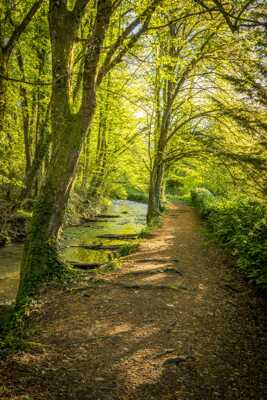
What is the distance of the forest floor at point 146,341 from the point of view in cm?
327

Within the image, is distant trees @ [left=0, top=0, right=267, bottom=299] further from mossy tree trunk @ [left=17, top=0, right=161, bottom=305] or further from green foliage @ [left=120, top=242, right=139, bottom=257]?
green foliage @ [left=120, top=242, right=139, bottom=257]

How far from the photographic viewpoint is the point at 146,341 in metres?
4.14

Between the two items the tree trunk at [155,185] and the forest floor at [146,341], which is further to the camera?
the tree trunk at [155,185]

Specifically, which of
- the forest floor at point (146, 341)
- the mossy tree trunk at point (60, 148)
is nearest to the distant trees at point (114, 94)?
the mossy tree trunk at point (60, 148)

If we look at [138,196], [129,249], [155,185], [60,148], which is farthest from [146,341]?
[138,196]

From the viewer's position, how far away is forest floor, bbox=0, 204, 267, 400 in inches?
129

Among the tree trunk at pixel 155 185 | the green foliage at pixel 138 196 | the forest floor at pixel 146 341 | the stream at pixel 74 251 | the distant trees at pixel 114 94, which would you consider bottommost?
the stream at pixel 74 251

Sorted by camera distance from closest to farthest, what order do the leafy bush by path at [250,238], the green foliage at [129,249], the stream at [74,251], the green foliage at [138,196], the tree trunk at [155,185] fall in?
the leafy bush by path at [250,238]
the stream at [74,251]
the green foliage at [129,249]
the tree trunk at [155,185]
the green foliage at [138,196]

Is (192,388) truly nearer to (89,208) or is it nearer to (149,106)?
(149,106)

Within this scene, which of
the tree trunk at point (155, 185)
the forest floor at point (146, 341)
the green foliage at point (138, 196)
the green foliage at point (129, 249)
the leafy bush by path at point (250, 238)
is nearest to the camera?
the forest floor at point (146, 341)

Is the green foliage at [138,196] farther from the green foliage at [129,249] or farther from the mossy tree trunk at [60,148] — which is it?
the mossy tree trunk at [60,148]

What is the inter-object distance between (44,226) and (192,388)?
417cm

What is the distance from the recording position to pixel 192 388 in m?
3.28

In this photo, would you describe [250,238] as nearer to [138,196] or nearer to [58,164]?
[58,164]
